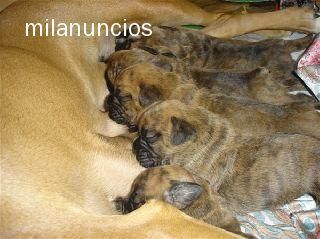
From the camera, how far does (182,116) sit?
243 centimetres

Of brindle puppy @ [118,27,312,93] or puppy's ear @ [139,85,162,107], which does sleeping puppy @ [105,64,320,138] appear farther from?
brindle puppy @ [118,27,312,93]

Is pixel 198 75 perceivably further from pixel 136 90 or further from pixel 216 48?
pixel 136 90

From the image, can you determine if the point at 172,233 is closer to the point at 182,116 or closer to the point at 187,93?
the point at 182,116

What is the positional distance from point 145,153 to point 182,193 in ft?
1.31

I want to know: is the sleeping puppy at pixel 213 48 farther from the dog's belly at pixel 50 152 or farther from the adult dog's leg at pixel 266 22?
the dog's belly at pixel 50 152

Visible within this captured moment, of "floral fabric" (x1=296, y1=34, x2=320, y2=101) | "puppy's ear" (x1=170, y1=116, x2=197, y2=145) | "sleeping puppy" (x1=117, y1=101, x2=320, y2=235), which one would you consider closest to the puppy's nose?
"sleeping puppy" (x1=117, y1=101, x2=320, y2=235)

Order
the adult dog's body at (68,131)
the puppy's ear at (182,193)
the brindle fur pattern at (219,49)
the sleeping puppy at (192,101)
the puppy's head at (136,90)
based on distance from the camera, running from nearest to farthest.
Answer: the adult dog's body at (68,131) → the puppy's ear at (182,193) → the sleeping puppy at (192,101) → the puppy's head at (136,90) → the brindle fur pattern at (219,49)

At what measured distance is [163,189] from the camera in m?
2.15

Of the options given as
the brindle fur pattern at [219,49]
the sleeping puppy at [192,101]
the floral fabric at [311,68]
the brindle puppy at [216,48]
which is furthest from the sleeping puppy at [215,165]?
the brindle puppy at [216,48]

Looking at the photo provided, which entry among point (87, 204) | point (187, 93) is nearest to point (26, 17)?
point (187, 93)

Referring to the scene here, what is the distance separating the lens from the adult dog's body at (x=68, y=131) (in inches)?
69.0

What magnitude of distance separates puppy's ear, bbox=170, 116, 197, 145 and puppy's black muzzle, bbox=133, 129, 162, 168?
140 millimetres

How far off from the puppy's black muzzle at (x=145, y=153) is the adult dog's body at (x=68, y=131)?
0.05m

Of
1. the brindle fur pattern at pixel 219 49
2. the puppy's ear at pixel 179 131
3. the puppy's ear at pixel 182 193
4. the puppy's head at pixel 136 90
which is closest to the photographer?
the puppy's ear at pixel 182 193
